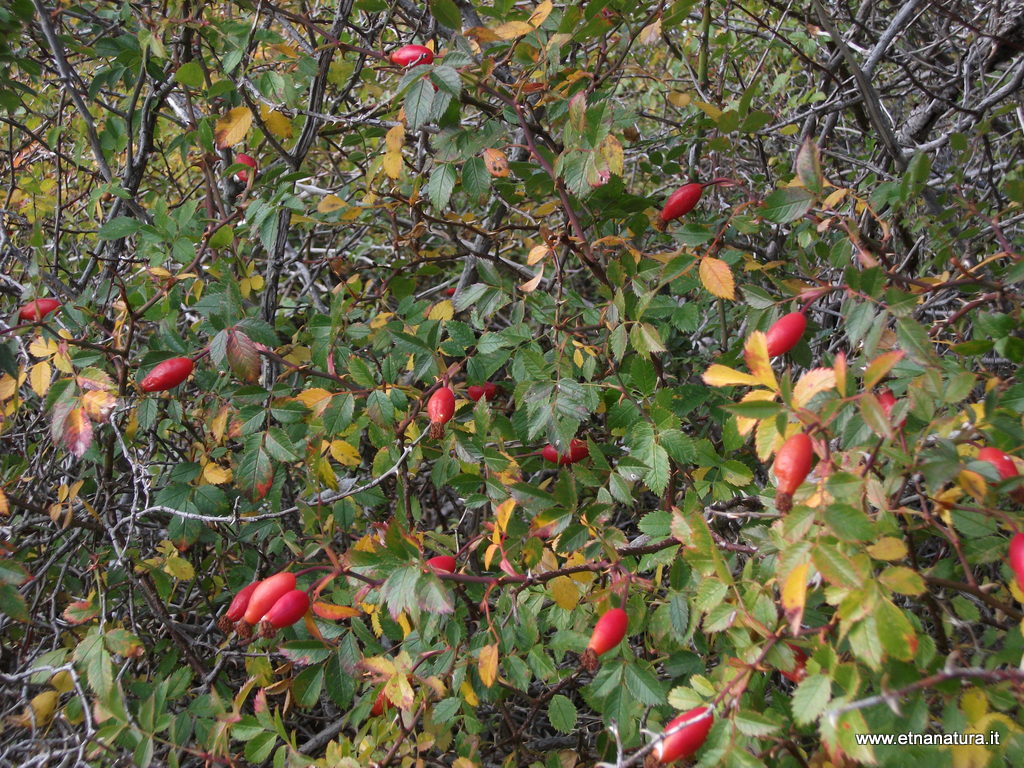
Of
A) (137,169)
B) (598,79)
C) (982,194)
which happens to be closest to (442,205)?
(598,79)

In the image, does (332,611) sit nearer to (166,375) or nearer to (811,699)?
(166,375)

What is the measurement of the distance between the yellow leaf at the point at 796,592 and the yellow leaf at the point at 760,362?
8.5 inches

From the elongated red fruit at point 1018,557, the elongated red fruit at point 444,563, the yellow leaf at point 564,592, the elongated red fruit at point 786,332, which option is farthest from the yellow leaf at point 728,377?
the elongated red fruit at point 444,563

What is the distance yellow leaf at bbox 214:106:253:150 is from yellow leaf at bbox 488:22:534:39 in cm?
61

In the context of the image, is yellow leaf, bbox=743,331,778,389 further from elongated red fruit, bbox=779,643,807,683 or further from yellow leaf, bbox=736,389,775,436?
elongated red fruit, bbox=779,643,807,683

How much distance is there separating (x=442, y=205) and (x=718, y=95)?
3.88ft

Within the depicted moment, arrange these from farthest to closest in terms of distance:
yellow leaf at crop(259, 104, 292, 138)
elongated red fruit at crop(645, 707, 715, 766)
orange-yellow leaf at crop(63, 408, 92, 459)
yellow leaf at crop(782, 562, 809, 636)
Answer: yellow leaf at crop(259, 104, 292, 138)
orange-yellow leaf at crop(63, 408, 92, 459)
elongated red fruit at crop(645, 707, 715, 766)
yellow leaf at crop(782, 562, 809, 636)

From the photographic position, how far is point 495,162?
138 cm

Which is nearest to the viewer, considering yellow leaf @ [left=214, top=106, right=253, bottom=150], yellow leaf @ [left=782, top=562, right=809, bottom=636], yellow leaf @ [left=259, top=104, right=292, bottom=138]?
yellow leaf @ [left=782, top=562, right=809, bottom=636]

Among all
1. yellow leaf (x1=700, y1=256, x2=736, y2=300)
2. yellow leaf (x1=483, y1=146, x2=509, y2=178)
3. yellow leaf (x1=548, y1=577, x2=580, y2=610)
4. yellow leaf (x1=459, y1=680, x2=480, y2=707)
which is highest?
yellow leaf (x1=483, y1=146, x2=509, y2=178)

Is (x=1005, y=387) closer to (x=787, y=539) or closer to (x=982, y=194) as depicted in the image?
(x=787, y=539)

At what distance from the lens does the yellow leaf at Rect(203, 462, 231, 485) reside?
1.65 meters

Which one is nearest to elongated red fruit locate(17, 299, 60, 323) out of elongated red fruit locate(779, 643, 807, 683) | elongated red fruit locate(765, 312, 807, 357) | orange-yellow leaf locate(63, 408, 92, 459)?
orange-yellow leaf locate(63, 408, 92, 459)

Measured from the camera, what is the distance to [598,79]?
165 cm
